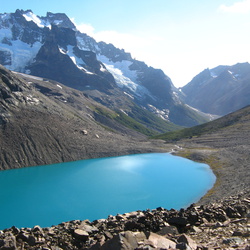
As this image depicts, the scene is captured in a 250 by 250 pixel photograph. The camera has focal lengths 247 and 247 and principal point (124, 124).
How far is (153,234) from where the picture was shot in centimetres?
1448

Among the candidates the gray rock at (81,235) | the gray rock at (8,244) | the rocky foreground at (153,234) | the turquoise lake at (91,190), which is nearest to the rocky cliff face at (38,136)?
the turquoise lake at (91,190)

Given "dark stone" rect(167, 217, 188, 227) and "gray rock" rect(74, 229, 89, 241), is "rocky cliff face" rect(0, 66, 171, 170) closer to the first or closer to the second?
"gray rock" rect(74, 229, 89, 241)

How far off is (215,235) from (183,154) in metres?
110

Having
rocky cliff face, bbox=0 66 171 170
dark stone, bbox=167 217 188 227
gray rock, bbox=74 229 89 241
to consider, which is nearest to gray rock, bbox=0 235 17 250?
gray rock, bbox=74 229 89 241

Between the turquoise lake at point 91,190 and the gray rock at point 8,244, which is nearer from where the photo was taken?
the gray rock at point 8,244

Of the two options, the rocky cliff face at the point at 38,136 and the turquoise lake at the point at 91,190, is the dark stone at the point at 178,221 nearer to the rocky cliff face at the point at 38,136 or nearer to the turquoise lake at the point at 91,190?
the turquoise lake at the point at 91,190

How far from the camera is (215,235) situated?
597 inches

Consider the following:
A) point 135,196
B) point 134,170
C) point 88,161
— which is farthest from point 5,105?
point 135,196

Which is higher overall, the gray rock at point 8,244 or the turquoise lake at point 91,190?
the gray rock at point 8,244

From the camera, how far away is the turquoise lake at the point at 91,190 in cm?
4450


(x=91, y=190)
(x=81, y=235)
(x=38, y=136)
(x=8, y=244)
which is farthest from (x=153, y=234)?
(x=38, y=136)

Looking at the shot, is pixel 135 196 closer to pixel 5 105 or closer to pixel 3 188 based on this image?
pixel 3 188

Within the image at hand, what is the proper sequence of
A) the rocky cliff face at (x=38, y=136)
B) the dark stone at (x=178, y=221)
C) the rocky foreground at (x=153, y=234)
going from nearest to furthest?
the rocky foreground at (x=153, y=234)
the dark stone at (x=178, y=221)
the rocky cliff face at (x=38, y=136)

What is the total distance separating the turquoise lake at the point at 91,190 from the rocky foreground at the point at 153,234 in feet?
78.5
